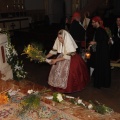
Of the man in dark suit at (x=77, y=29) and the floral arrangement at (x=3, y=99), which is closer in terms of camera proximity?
the floral arrangement at (x=3, y=99)

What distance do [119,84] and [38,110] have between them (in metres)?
3.55

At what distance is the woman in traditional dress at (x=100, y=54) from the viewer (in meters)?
5.33

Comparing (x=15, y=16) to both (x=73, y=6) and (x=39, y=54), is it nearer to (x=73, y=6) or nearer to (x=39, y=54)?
(x=73, y=6)

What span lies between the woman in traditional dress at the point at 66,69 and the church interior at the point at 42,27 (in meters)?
0.28

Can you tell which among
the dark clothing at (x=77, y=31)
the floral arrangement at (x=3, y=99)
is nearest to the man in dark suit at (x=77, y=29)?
the dark clothing at (x=77, y=31)

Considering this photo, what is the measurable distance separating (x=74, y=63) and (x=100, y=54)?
759mm

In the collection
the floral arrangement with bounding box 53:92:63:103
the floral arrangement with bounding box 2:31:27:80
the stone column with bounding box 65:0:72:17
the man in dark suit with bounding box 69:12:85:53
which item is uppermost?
the stone column with bounding box 65:0:72:17

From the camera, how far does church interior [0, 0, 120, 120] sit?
4984 mm

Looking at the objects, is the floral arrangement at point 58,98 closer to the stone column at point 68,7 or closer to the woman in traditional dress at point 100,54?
the woman in traditional dress at point 100,54

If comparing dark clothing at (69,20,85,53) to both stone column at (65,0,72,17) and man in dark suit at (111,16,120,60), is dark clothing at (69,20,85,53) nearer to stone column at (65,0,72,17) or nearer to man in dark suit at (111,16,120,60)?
man in dark suit at (111,16,120,60)

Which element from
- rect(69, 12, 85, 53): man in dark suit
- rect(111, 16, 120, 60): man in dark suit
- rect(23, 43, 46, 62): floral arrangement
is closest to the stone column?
rect(69, 12, 85, 53): man in dark suit

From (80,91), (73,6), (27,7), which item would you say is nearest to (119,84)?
(80,91)

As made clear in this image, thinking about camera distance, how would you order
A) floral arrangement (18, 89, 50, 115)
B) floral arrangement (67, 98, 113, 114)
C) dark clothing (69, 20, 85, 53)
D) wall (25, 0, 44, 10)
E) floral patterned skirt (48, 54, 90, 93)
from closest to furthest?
1. floral arrangement (18, 89, 50, 115)
2. floral arrangement (67, 98, 113, 114)
3. floral patterned skirt (48, 54, 90, 93)
4. dark clothing (69, 20, 85, 53)
5. wall (25, 0, 44, 10)

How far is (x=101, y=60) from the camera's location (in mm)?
5445
